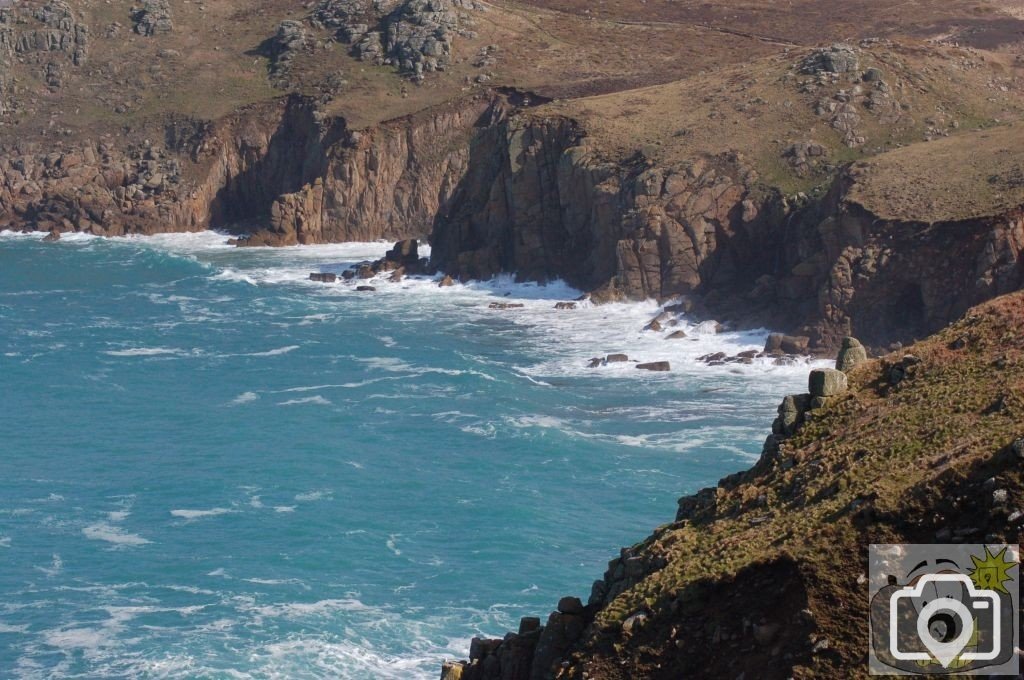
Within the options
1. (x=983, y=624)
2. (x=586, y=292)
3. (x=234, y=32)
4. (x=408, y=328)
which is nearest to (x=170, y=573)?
(x=983, y=624)

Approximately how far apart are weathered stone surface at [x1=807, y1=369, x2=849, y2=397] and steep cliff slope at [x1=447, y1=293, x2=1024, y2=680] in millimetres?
262

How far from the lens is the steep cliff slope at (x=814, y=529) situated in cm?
1878

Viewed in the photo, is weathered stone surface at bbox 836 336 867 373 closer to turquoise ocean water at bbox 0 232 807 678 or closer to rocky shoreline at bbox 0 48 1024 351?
turquoise ocean water at bbox 0 232 807 678

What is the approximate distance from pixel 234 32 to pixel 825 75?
65.4 m

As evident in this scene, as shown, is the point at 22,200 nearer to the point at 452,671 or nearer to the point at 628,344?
the point at 628,344

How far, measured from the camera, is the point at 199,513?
157 feet

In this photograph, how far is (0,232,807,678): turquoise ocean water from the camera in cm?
3850

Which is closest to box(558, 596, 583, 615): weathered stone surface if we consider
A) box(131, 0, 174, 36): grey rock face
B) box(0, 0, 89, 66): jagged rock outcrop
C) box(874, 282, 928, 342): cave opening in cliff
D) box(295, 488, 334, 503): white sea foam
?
box(295, 488, 334, 503): white sea foam

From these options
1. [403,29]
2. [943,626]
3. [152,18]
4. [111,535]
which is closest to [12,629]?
[111,535]

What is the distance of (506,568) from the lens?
42125 millimetres

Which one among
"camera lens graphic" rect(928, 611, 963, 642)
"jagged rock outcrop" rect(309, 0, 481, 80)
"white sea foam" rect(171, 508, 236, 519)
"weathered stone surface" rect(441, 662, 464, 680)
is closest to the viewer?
"camera lens graphic" rect(928, 611, 963, 642)

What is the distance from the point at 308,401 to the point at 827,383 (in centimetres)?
3981

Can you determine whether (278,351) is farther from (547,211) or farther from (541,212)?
(547,211)

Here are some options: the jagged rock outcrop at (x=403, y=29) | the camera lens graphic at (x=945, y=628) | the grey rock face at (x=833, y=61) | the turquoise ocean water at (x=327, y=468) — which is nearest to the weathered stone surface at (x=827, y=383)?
the camera lens graphic at (x=945, y=628)
